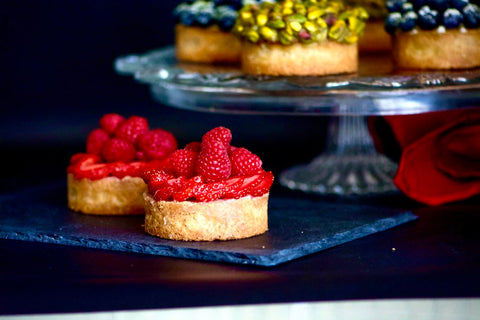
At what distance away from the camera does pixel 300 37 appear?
292 cm

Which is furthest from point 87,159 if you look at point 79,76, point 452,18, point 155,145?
point 79,76

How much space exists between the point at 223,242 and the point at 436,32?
35.8 inches

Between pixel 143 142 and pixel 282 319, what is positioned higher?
pixel 143 142

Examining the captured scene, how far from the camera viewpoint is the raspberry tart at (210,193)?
2443 millimetres

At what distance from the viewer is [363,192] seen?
316 centimetres

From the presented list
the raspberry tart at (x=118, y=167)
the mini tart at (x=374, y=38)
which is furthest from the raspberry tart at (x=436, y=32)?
the raspberry tart at (x=118, y=167)

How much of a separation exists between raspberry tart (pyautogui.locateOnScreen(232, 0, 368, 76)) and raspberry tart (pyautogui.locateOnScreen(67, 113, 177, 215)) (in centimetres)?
37

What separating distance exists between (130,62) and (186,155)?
1.00 meters

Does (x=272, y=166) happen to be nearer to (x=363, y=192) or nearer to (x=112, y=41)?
(x=363, y=192)

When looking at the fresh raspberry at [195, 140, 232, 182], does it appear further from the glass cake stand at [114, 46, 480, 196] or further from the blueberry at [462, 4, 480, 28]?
the blueberry at [462, 4, 480, 28]

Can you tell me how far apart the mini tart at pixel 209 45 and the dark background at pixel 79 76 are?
2.64 feet

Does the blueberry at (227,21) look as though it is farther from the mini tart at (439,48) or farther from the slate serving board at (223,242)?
the slate serving board at (223,242)

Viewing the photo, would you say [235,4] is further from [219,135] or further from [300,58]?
[219,135]

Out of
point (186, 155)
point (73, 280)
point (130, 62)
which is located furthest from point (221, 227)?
point (130, 62)
